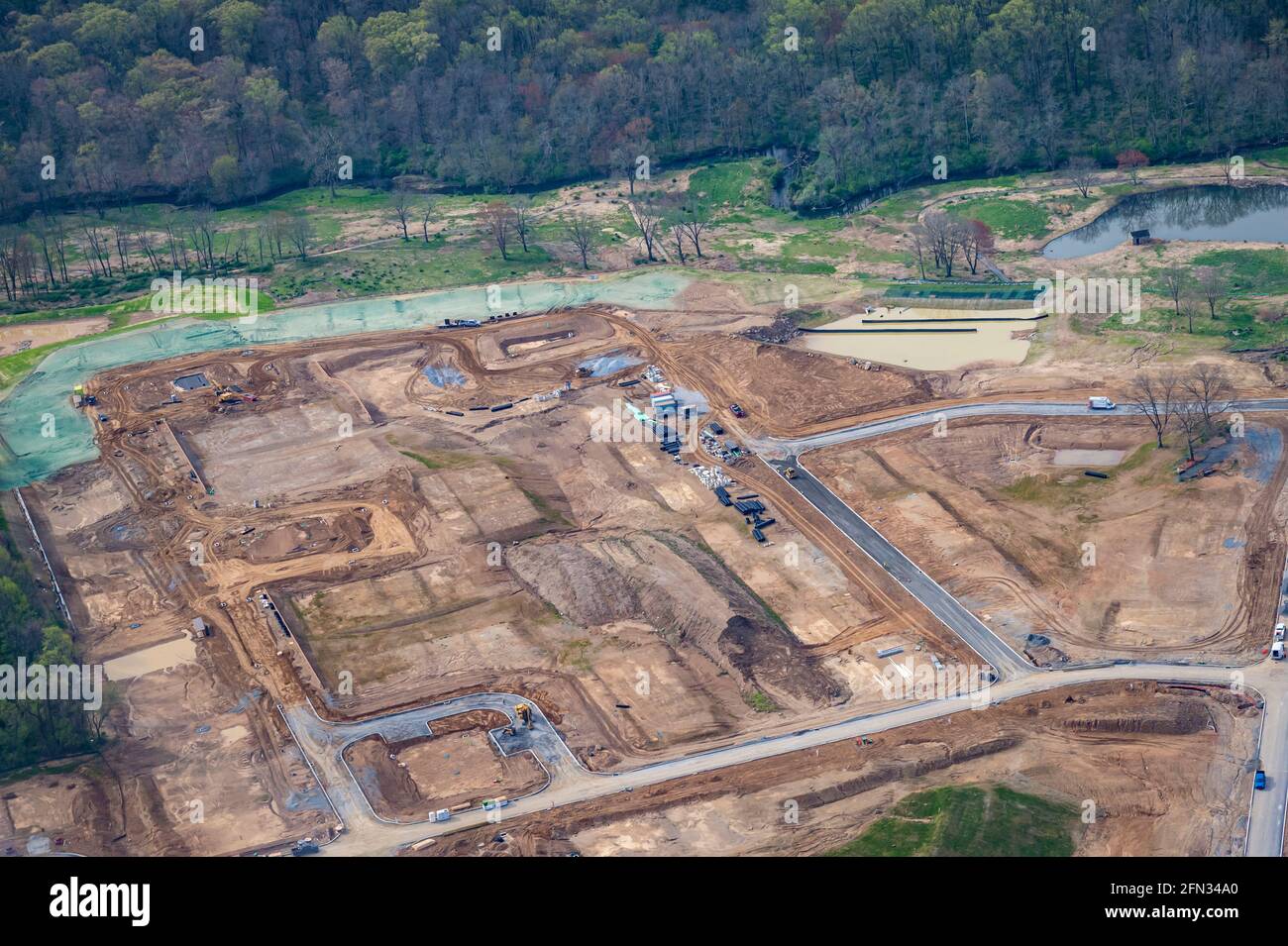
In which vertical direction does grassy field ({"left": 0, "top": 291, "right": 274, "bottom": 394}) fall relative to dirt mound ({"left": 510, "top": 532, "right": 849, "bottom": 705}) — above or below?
above

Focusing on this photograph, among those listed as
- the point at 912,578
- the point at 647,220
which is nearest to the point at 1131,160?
the point at 647,220

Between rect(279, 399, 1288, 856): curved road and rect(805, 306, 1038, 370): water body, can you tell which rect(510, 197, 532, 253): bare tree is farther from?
rect(279, 399, 1288, 856): curved road

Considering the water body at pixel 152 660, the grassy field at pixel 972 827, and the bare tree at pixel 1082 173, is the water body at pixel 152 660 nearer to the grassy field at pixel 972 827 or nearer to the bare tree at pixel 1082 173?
the grassy field at pixel 972 827

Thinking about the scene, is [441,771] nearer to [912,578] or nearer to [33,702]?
[33,702]

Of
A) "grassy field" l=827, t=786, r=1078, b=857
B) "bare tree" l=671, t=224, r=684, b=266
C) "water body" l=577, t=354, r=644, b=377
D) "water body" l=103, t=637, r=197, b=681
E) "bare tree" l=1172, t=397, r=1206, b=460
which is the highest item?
"bare tree" l=671, t=224, r=684, b=266

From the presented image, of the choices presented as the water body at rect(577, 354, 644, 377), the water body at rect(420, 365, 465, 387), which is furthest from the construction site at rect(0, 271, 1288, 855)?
the water body at rect(577, 354, 644, 377)

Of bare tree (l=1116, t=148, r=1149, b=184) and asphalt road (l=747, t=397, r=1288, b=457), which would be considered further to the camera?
bare tree (l=1116, t=148, r=1149, b=184)

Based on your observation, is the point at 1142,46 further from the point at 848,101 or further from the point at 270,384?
the point at 270,384
